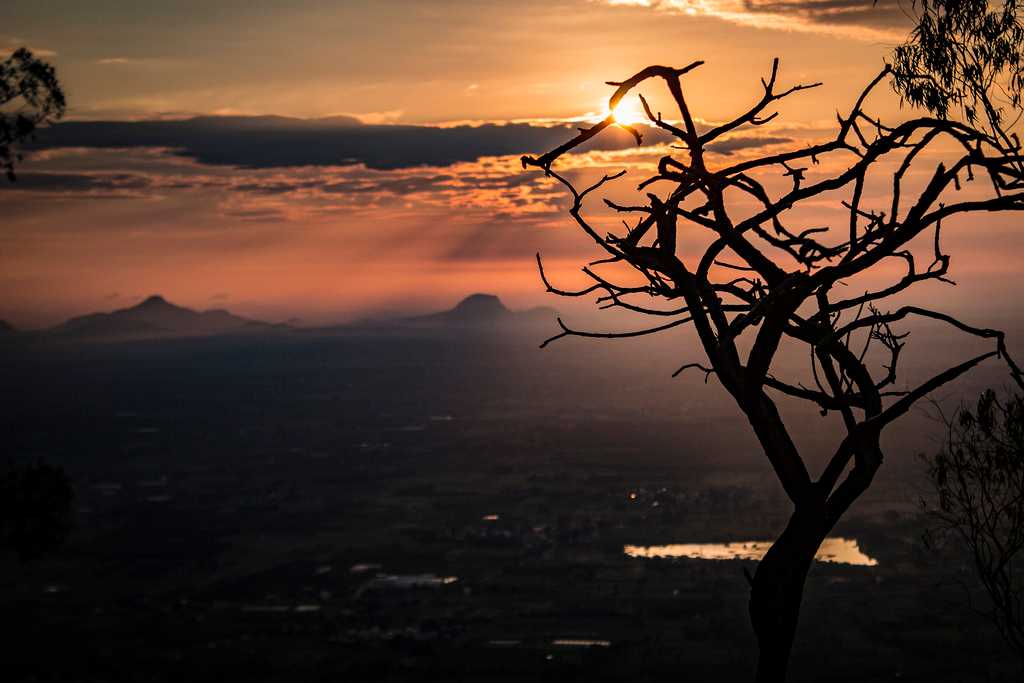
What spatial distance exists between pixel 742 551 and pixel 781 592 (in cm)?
9700

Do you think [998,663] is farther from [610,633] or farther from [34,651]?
[34,651]

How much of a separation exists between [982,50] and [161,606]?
88.8 meters

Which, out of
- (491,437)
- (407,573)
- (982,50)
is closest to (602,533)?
(407,573)

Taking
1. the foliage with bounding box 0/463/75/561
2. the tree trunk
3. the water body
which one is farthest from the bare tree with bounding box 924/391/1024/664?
the water body

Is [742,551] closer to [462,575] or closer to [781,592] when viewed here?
[462,575]

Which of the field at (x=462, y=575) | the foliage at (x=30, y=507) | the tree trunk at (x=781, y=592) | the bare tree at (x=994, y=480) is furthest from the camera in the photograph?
the field at (x=462, y=575)

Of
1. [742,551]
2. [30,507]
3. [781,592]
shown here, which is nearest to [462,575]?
[742,551]

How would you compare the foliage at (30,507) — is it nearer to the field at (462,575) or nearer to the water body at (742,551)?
the field at (462,575)

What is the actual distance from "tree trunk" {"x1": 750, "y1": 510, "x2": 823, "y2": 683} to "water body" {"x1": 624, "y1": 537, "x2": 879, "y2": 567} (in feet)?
298

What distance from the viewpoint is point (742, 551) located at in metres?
96.6

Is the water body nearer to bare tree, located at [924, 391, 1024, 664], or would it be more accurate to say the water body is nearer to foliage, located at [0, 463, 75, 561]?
foliage, located at [0, 463, 75, 561]

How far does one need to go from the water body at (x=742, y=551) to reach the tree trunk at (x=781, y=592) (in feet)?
298

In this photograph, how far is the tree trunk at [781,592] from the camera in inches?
127


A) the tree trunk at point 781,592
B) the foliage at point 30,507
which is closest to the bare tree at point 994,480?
the tree trunk at point 781,592
